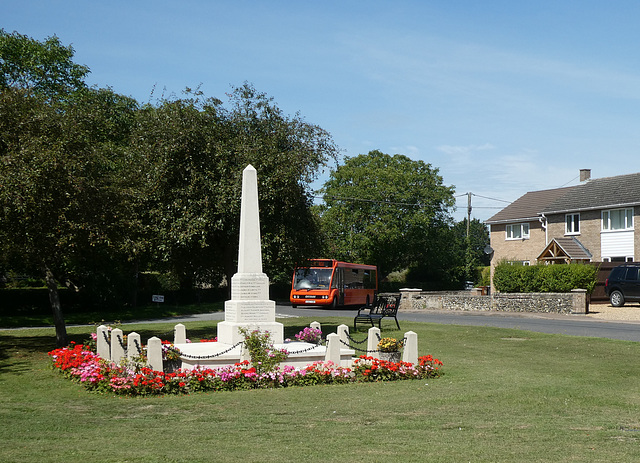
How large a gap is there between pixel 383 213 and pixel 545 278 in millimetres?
23787

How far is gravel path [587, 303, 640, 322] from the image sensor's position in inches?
1107

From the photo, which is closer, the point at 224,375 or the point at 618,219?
the point at 224,375

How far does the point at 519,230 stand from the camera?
5325cm

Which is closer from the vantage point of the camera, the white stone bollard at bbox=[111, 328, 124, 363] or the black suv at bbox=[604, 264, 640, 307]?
the white stone bollard at bbox=[111, 328, 124, 363]

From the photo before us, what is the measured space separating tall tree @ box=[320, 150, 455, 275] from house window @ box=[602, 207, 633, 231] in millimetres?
17722

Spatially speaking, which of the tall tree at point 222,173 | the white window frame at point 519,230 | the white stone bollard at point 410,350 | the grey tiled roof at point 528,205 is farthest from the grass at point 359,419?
the grey tiled roof at point 528,205

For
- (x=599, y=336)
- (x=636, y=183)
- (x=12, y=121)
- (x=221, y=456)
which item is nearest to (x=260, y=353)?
(x=221, y=456)

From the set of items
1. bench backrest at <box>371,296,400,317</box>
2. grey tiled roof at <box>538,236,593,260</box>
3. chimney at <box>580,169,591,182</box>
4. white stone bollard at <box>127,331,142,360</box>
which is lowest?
white stone bollard at <box>127,331,142,360</box>

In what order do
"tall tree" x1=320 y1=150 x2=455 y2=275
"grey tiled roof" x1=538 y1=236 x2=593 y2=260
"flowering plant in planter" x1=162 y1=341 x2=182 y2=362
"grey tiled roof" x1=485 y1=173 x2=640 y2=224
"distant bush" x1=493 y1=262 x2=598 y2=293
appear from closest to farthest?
"flowering plant in planter" x1=162 y1=341 x2=182 y2=362 < "distant bush" x1=493 y1=262 x2=598 y2=293 < "grey tiled roof" x1=485 y1=173 x2=640 y2=224 < "grey tiled roof" x1=538 y1=236 x2=593 y2=260 < "tall tree" x1=320 y1=150 x2=455 y2=275

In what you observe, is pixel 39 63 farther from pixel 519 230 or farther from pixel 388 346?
pixel 519 230

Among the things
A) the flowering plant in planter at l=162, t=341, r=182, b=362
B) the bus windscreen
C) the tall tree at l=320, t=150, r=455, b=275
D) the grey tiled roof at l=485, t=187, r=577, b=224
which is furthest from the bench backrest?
the tall tree at l=320, t=150, r=455, b=275

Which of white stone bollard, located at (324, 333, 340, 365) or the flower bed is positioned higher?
white stone bollard, located at (324, 333, 340, 365)

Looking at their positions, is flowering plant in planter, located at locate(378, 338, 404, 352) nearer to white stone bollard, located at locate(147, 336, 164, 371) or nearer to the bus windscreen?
white stone bollard, located at locate(147, 336, 164, 371)

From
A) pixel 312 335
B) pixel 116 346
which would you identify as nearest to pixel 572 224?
pixel 312 335
